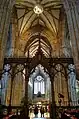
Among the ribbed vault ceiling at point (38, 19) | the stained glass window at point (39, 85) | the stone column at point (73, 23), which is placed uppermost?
the ribbed vault ceiling at point (38, 19)

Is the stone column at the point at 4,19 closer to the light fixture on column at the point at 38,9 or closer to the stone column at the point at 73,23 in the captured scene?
the stone column at the point at 73,23

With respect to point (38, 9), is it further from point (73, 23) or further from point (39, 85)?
point (39, 85)

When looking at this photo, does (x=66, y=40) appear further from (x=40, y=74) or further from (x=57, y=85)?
(x=40, y=74)

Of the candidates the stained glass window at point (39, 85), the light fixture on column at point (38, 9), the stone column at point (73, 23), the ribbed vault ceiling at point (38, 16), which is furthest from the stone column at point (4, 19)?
the stained glass window at point (39, 85)

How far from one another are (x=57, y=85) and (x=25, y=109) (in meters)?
8.49

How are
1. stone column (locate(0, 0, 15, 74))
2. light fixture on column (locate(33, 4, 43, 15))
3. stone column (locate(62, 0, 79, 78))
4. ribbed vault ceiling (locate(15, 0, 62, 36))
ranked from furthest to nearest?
light fixture on column (locate(33, 4, 43, 15)) → ribbed vault ceiling (locate(15, 0, 62, 36)) → stone column (locate(0, 0, 15, 74)) → stone column (locate(62, 0, 79, 78))

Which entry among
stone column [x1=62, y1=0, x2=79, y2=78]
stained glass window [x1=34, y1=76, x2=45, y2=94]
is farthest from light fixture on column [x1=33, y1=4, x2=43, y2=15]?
stained glass window [x1=34, y1=76, x2=45, y2=94]

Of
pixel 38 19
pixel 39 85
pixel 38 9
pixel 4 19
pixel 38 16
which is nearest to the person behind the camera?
pixel 4 19

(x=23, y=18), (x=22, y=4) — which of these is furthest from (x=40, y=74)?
(x=22, y=4)

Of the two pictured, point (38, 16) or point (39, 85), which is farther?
point (39, 85)

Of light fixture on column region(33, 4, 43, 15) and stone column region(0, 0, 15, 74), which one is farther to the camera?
light fixture on column region(33, 4, 43, 15)

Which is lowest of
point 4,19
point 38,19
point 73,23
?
point 73,23

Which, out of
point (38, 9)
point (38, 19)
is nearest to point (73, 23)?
point (38, 9)

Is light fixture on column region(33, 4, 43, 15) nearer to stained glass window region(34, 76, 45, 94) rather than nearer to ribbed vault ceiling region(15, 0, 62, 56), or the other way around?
ribbed vault ceiling region(15, 0, 62, 56)
